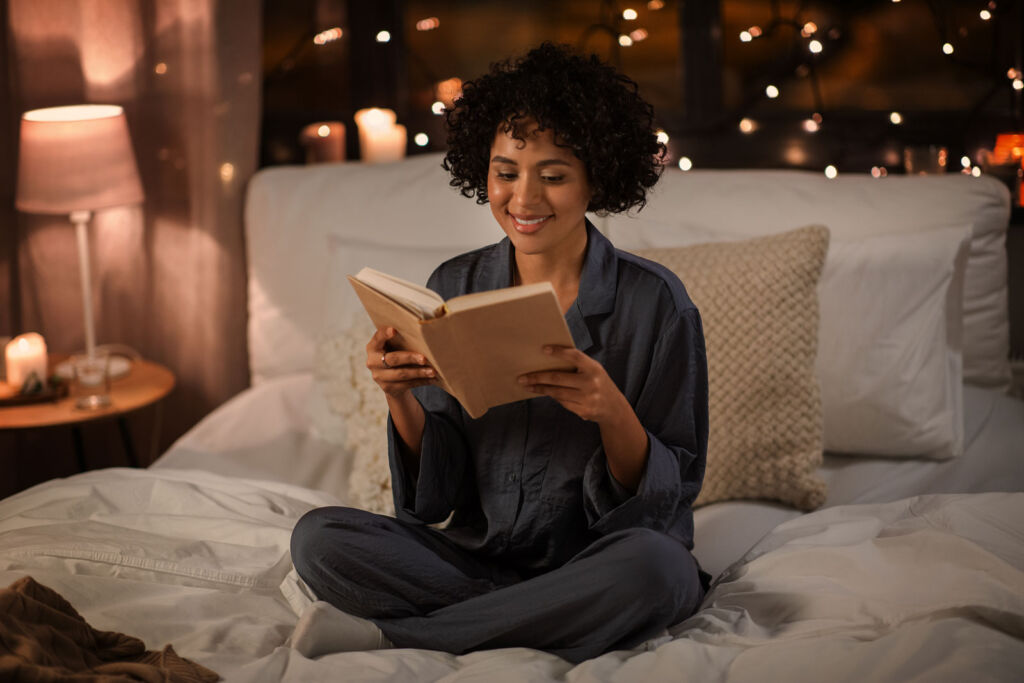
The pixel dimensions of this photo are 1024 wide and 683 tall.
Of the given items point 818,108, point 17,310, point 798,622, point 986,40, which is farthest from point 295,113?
point 798,622

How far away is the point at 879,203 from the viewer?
1.99 m

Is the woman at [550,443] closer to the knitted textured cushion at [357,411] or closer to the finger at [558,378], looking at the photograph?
the finger at [558,378]

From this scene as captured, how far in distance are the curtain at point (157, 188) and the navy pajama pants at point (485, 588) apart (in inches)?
48.9

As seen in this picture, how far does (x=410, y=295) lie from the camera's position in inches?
41.1

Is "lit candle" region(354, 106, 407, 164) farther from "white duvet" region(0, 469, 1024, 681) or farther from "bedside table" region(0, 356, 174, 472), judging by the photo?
"white duvet" region(0, 469, 1024, 681)

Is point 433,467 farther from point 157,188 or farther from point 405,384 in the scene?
point 157,188

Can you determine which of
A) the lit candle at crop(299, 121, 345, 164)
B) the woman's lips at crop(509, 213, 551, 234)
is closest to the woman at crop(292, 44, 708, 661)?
the woman's lips at crop(509, 213, 551, 234)

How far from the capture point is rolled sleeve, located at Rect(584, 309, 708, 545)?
1248mm

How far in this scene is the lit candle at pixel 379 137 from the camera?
2580 millimetres

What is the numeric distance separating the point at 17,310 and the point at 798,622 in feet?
5.98

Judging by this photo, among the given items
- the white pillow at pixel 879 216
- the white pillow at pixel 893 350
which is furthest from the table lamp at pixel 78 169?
the white pillow at pixel 893 350

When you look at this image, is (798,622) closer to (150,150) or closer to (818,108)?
(818,108)

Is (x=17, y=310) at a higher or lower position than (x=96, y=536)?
higher

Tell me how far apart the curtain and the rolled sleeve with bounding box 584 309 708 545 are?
4.88 ft
